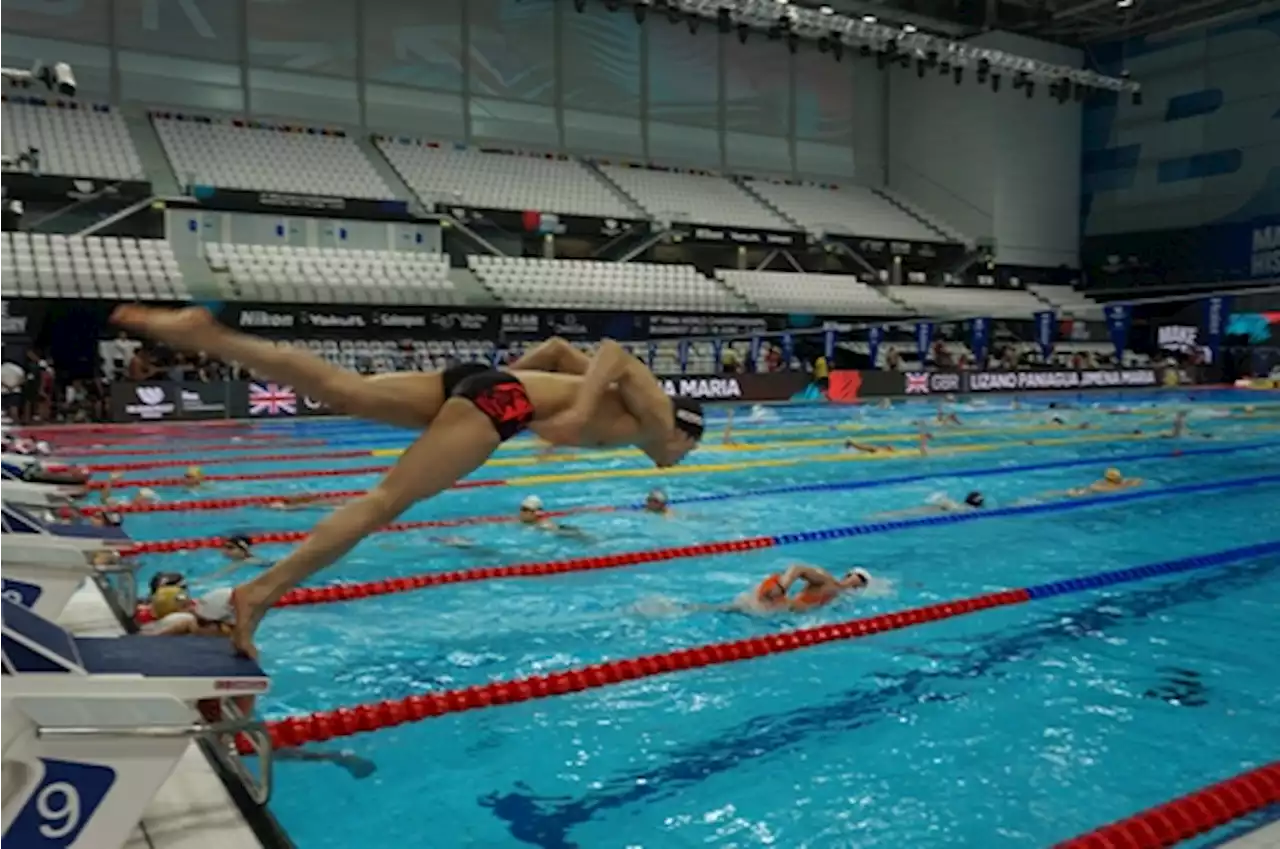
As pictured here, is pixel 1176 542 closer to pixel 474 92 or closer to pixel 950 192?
pixel 474 92

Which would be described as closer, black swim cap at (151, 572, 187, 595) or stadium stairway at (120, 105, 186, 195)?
black swim cap at (151, 572, 187, 595)

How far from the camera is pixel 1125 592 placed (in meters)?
5.73

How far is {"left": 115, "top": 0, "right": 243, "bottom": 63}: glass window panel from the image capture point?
804 inches

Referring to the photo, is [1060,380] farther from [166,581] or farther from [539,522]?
[166,581]

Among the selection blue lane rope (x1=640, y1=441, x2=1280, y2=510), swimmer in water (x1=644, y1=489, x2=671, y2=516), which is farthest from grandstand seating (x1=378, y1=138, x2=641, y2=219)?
swimmer in water (x1=644, y1=489, x2=671, y2=516)

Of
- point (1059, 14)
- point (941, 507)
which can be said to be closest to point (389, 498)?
point (941, 507)

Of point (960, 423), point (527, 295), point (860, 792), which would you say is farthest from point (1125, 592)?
Answer: point (527, 295)

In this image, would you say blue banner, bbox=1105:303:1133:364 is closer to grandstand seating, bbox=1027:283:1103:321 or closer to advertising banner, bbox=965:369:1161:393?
advertising banner, bbox=965:369:1161:393

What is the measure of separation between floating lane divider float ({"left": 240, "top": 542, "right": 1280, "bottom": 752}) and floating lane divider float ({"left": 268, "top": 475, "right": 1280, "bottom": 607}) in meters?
1.61

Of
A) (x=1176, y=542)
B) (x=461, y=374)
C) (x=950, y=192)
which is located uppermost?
(x=950, y=192)

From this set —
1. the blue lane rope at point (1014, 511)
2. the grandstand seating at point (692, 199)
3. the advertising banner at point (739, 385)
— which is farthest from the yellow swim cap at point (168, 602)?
the grandstand seating at point (692, 199)

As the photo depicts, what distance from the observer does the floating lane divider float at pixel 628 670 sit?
3.50m

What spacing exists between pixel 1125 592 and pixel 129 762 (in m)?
5.13

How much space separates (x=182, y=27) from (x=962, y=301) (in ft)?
59.4
